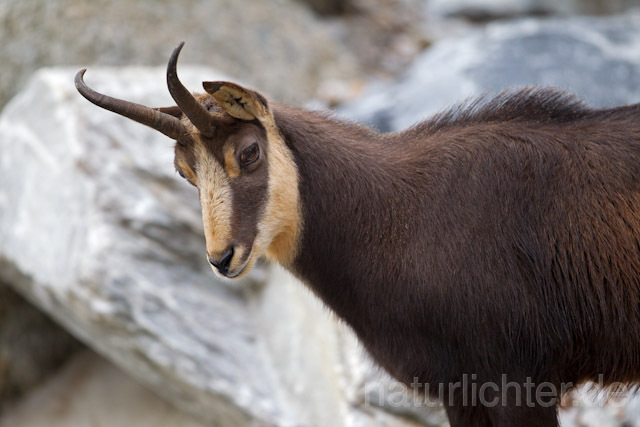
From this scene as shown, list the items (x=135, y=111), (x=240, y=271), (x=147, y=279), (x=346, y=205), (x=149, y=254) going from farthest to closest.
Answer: (x=149, y=254) < (x=147, y=279) < (x=346, y=205) < (x=240, y=271) < (x=135, y=111)

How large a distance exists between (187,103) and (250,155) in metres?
0.41

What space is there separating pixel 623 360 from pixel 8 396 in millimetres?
6044

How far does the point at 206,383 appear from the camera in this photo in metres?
6.00

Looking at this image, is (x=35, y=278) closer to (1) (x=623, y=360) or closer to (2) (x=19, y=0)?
(2) (x=19, y=0)

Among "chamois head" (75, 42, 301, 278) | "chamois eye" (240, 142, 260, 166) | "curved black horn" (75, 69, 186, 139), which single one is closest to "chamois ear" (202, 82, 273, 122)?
"chamois head" (75, 42, 301, 278)

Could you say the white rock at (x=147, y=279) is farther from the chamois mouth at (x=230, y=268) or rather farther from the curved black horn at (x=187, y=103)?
the curved black horn at (x=187, y=103)

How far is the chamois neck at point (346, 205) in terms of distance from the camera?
13.2 ft

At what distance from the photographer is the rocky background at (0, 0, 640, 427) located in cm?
593

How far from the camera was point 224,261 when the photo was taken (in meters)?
3.79

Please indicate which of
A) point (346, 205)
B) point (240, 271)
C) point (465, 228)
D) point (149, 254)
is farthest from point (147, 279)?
point (465, 228)

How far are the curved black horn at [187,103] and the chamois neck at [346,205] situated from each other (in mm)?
417

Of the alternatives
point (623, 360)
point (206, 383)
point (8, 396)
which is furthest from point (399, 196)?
point (8, 396)

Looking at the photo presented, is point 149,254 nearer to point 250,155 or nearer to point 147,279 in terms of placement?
point 147,279

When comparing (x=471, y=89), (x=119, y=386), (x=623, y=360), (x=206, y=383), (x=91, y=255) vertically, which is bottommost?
(x=119, y=386)
